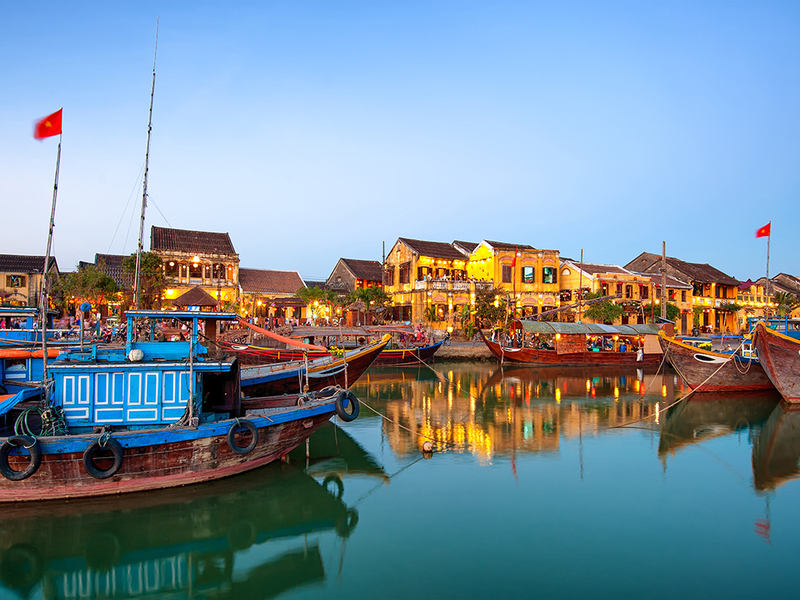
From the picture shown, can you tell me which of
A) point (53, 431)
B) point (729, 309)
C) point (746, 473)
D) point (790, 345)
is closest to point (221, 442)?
point (53, 431)

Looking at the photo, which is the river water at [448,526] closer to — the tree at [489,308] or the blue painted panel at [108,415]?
the blue painted panel at [108,415]

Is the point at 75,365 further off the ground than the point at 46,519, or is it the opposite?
the point at 75,365

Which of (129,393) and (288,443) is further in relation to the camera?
(288,443)

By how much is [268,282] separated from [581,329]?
29395 millimetres

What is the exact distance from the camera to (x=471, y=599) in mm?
7148

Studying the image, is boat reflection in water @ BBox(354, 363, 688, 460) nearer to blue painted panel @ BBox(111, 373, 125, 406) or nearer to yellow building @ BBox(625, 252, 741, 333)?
blue painted panel @ BBox(111, 373, 125, 406)

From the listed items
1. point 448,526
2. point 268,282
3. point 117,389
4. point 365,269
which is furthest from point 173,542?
point 365,269

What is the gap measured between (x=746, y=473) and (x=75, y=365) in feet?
52.0

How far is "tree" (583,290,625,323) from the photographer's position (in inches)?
1576

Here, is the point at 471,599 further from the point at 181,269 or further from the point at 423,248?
the point at 181,269

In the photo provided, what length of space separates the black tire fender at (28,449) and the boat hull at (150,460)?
0.40 feet

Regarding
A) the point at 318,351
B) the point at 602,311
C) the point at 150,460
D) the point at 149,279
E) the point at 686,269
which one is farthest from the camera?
the point at 686,269

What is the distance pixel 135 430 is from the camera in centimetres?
1023

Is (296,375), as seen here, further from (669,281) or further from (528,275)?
(669,281)
